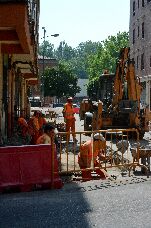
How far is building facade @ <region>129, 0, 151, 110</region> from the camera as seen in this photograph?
40906mm

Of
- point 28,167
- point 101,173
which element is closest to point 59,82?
point 101,173

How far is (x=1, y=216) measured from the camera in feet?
21.1

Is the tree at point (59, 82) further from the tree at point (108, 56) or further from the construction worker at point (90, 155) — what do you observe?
the construction worker at point (90, 155)

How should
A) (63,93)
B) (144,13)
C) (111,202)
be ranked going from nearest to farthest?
(111,202)
(144,13)
(63,93)

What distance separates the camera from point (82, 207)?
6.93 meters

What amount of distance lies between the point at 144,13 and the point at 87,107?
69.6 feet

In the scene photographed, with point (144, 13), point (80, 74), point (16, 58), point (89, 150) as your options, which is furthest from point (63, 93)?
point (80, 74)

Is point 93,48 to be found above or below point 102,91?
above

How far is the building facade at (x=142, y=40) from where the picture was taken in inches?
1610

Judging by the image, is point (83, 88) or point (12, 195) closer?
point (12, 195)

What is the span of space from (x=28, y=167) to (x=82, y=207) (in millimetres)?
1672

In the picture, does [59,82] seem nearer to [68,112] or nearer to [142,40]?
[142,40]

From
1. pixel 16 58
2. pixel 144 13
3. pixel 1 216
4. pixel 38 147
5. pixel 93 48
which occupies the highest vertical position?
pixel 93 48

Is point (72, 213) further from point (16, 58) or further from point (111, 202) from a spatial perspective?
point (16, 58)
